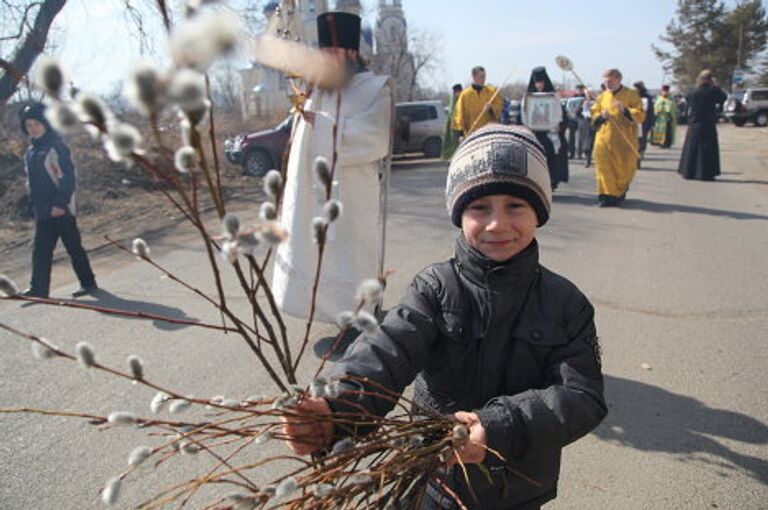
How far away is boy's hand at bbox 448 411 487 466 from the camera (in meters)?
1.27

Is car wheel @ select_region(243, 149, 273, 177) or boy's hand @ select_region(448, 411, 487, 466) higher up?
boy's hand @ select_region(448, 411, 487, 466)

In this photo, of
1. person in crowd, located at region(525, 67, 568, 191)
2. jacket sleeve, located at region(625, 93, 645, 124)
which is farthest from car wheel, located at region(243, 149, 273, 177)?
jacket sleeve, located at region(625, 93, 645, 124)

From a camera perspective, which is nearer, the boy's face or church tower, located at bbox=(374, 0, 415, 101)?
the boy's face

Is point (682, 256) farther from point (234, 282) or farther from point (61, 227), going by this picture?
point (61, 227)

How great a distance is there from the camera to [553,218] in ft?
26.1

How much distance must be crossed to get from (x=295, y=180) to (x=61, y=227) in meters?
2.99

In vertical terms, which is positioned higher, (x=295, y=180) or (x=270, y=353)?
(x=295, y=180)

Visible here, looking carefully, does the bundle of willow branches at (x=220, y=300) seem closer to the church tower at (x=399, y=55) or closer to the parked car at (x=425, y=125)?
the parked car at (x=425, y=125)

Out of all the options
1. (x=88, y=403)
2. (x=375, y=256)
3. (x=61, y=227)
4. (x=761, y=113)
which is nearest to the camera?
(x=88, y=403)

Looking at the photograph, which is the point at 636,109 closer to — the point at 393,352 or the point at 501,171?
the point at 501,171

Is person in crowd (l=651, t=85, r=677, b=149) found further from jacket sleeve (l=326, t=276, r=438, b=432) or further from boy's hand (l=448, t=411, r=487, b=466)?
boy's hand (l=448, t=411, r=487, b=466)

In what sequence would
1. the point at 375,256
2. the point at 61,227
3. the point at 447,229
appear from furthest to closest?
the point at 447,229
the point at 61,227
the point at 375,256

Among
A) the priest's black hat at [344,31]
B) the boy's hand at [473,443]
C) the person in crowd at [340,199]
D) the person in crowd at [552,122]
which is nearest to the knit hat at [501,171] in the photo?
the boy's hand at [473,443]

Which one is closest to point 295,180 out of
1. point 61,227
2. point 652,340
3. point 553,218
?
point 652,340
